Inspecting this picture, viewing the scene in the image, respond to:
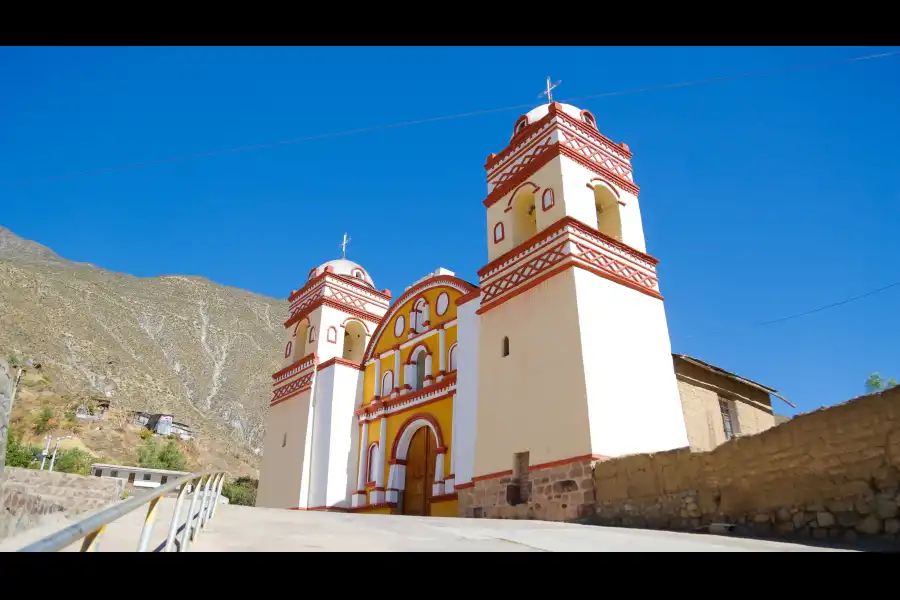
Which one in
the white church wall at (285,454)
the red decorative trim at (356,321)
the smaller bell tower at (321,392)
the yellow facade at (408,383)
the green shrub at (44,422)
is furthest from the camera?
the green shrub at (44,422)

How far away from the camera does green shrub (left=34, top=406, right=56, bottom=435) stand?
1489 inches

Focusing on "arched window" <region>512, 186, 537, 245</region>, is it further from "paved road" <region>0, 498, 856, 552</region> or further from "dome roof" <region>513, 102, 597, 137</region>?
"paved road" <region>0, 498, 856, 552</region>

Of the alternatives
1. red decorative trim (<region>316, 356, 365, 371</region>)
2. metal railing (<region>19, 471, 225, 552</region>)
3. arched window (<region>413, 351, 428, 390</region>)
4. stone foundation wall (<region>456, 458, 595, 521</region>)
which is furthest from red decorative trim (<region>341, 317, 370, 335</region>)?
metal railing (<region>19, 471, 225, 552</region>)

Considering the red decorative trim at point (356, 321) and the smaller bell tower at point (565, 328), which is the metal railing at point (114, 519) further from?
the red decorative trim at point (356, 321)

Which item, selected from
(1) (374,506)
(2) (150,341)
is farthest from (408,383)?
(2) (150,341)

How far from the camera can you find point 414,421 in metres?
17.3

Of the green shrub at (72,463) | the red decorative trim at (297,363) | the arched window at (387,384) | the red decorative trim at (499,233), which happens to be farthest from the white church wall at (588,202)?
the green shrub at (72,463)

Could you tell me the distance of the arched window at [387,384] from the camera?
19167 millimetres

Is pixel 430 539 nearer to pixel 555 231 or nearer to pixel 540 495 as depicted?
pixel 540 495

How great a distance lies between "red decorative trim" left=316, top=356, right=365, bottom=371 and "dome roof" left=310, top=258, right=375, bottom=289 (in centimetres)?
373

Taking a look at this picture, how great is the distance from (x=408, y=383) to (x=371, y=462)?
2.58 m

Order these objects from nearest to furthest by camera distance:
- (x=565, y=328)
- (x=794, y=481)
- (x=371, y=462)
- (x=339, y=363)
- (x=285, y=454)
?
(x=794, y=481), (x=565, y=328), (x=371, y=462), (x=339, y=363), (x=285, y=454)

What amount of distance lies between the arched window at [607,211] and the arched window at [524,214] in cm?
158
